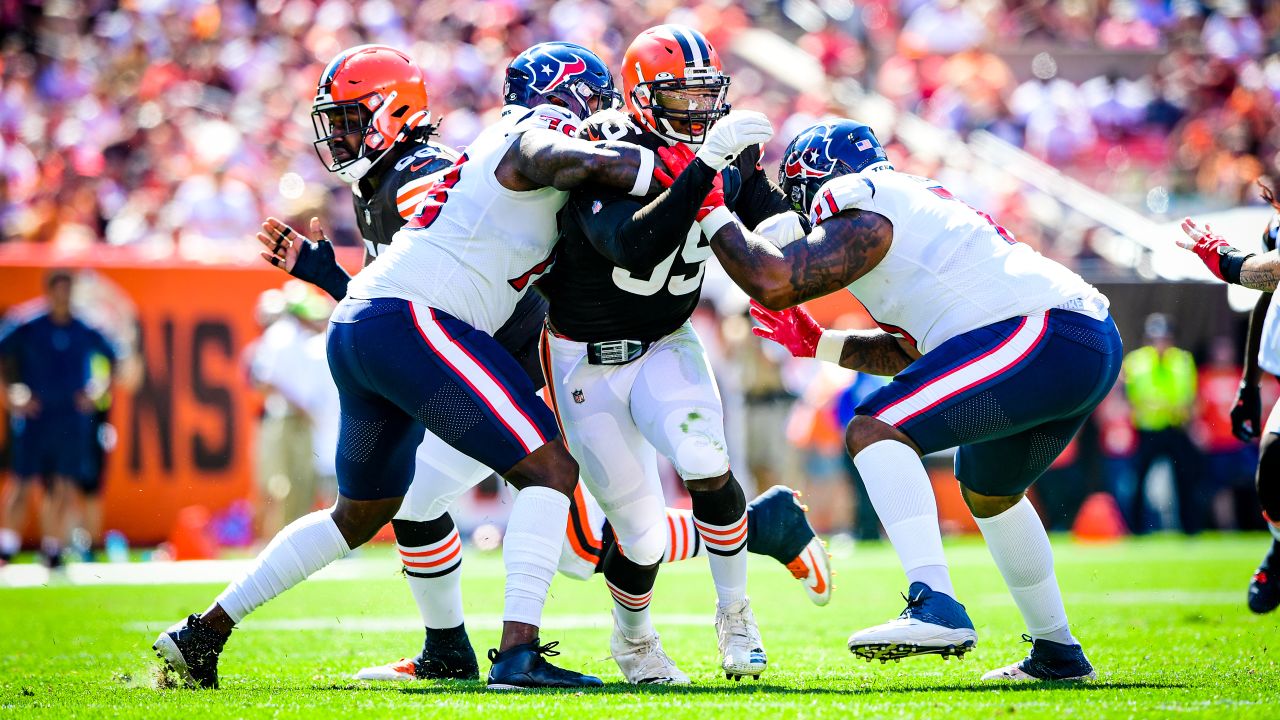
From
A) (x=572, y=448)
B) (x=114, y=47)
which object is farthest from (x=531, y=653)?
(x=114, y=47)

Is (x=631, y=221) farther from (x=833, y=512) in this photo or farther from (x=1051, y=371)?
(x=833, y=512)

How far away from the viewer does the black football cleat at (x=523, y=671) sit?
4.44 m

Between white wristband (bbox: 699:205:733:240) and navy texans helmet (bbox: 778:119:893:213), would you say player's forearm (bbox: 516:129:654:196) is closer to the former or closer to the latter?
white wristband (bbox: 699:205:733:240)

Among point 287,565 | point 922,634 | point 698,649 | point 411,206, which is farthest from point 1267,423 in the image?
point 287,565

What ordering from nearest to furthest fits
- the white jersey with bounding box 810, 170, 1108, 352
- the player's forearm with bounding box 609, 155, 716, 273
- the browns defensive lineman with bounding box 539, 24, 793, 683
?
the player's forearm with bounding box 609, 155, 716, 273
the white jersey with bounding box 810, 170, 1108, 352
the browns defensive lineman with bounding box 539, 24, 793, 683

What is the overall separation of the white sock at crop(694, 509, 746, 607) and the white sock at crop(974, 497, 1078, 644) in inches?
32.2

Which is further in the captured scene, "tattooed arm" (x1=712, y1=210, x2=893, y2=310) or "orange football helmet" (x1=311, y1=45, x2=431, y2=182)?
"orange football helmet" (x1=311, y1=45, x2=431, y2=182)

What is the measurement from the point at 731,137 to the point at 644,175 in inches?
12.3

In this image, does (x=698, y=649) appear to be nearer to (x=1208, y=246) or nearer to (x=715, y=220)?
(x=715, y=220)

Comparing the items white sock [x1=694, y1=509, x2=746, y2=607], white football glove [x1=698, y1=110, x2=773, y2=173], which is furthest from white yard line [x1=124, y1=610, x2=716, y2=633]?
white football glove [x1=698, y1=110, x2=773, y2=173]

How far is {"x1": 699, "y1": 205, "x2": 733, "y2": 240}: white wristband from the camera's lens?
4551mm

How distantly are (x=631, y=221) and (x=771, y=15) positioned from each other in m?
14.0

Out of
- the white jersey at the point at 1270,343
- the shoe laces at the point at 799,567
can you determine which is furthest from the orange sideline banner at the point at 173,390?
the white jersey at the point at 1270,343

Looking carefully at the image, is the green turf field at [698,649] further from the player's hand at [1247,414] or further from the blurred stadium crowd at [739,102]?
the blurred stadium crowd at [739,102]
